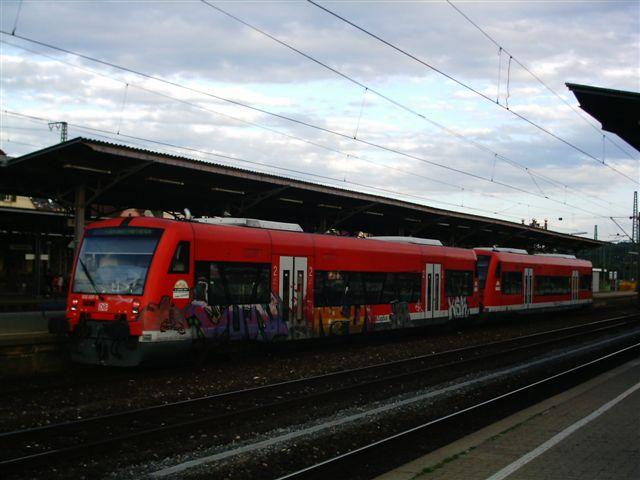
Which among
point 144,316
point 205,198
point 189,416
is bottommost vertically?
point 189,416

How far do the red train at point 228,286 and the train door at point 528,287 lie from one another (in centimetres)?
899

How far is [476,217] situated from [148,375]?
26.5 m

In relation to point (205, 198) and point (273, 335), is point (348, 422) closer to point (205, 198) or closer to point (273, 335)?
point (273, 335)

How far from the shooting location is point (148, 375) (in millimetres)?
13109

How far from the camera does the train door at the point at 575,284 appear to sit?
36.0 metres

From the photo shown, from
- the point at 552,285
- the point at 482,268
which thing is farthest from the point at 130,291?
the point at 552,285

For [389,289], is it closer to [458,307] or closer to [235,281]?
[458,307]

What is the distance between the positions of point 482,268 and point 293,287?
12.3 meters

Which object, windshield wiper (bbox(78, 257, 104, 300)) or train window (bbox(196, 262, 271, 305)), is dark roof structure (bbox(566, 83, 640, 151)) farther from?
windshield wiper (bbox(78, 257, 104, 300))

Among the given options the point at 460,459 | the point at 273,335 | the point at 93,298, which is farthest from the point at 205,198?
the point at 460,459

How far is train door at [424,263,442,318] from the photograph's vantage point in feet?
71.7

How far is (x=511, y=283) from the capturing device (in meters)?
28.1

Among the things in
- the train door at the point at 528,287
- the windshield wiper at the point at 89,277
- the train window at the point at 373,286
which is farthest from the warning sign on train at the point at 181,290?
the train door at the point at 528,287

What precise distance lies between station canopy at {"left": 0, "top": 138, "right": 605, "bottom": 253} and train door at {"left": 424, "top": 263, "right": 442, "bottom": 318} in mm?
5267
